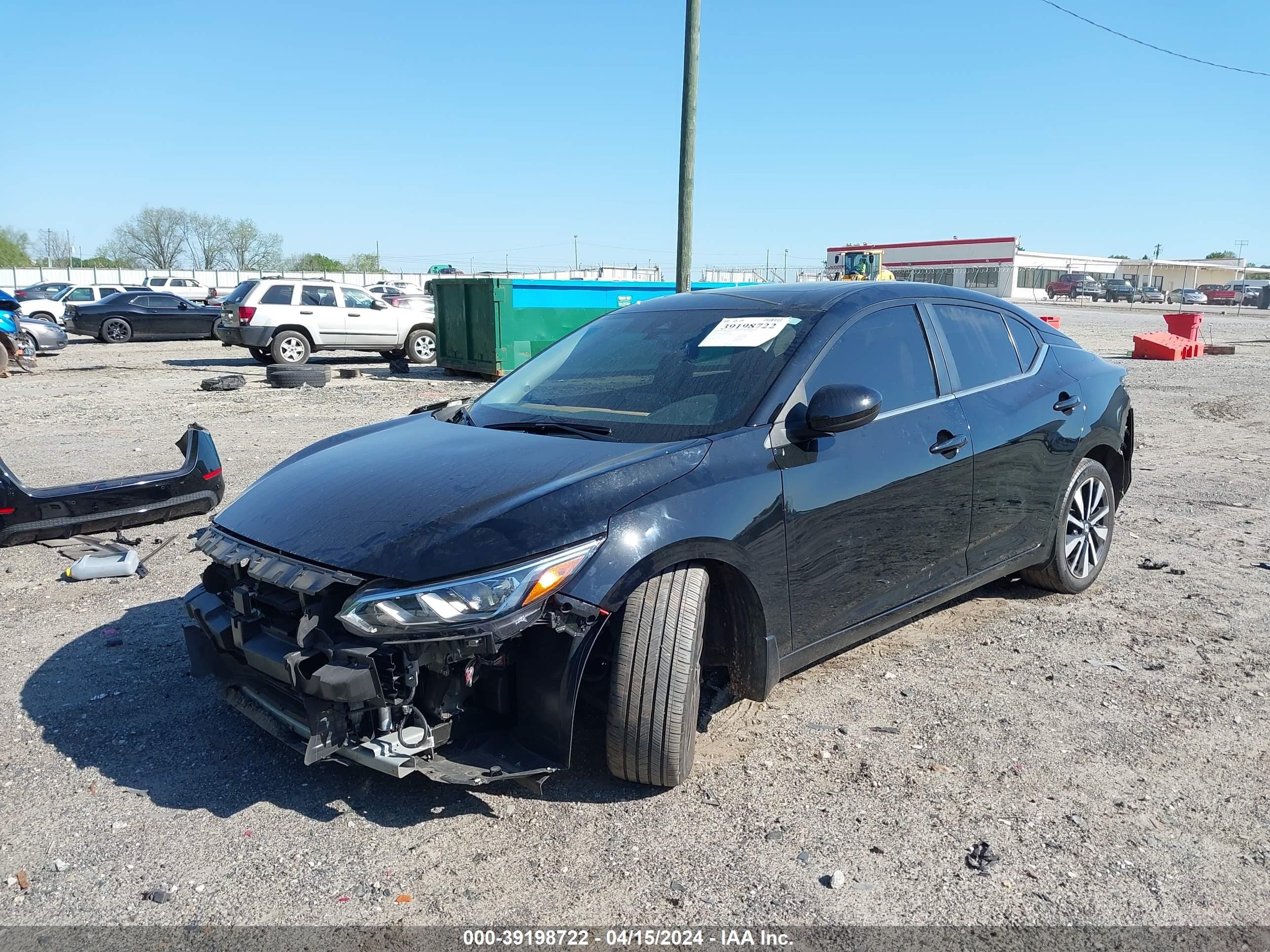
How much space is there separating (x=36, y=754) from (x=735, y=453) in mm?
2780

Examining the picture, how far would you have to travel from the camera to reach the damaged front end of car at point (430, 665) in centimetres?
264

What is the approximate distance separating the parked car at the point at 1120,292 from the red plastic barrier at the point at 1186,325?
4316 cm

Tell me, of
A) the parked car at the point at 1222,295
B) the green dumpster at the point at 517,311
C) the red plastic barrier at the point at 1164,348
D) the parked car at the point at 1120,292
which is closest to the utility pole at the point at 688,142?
the green dumpster at the point at 517,311

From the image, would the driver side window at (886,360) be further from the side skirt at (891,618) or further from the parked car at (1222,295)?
the parked car at (1222,295)

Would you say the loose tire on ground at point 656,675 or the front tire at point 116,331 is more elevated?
the loose tire on ground at point 656,675

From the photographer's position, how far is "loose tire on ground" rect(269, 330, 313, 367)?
1836 cm

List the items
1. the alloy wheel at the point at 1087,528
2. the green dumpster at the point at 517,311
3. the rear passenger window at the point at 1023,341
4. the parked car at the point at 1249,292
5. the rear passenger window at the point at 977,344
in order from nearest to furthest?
the rear passenger window at the point at 977,344 → the rear passenger window at the point at 1023,341 → the alloy wheel at the point at 1087,528 → the green dumpster at the point at 517,311 → the parked car at the point at 1249,292

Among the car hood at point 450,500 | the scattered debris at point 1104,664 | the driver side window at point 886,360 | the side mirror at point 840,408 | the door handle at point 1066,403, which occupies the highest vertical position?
the driver side window at point 886,360

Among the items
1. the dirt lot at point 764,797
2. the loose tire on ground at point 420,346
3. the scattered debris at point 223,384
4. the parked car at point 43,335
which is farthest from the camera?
the parked car at point 43,335

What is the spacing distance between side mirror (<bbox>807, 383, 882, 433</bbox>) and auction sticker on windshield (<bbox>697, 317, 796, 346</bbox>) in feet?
1.50

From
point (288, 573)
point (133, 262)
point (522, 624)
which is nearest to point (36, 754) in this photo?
point (288, 573)

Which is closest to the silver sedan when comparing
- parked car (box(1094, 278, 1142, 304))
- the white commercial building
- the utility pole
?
the utility pole

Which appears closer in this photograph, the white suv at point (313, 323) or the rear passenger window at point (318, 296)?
the white suv at point (313, 323)

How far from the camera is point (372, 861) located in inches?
109
